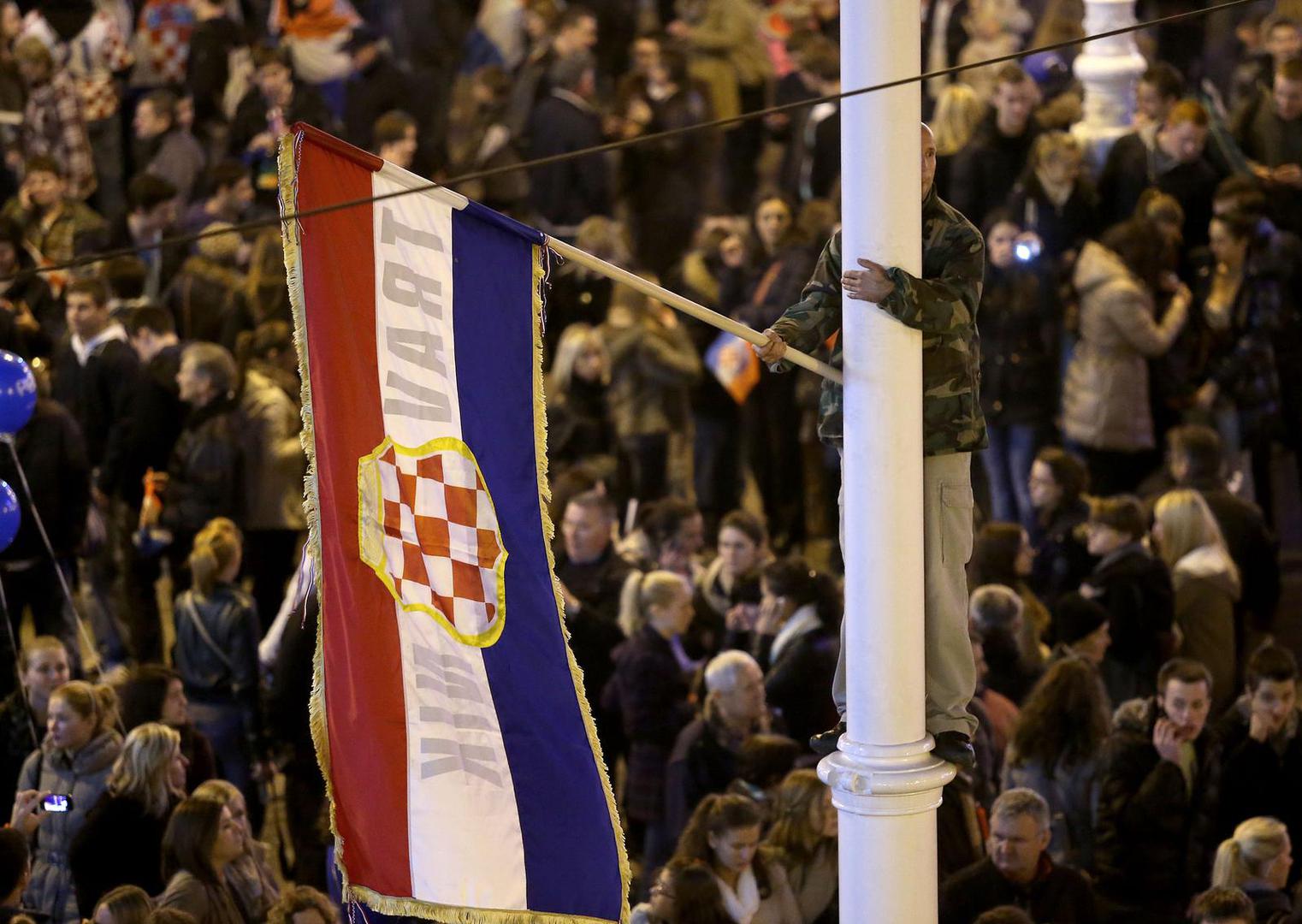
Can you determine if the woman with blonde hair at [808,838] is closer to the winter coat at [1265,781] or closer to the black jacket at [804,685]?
the black jacket at [804,685]

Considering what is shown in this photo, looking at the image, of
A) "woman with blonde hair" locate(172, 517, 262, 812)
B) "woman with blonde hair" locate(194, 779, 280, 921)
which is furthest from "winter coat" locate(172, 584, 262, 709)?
"woman with blonde hair" locate(194, 779, 280, 921)

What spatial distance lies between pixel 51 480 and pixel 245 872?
10.4 feet

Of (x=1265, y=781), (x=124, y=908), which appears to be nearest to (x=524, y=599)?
(x=124, y=908)

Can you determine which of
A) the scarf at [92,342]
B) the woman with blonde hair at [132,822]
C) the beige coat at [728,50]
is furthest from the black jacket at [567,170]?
the woman with blonde hair at [132,822]

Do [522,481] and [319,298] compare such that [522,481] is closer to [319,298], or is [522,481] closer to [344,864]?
[319,298]

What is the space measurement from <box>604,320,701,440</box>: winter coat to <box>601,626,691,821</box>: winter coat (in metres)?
3.07

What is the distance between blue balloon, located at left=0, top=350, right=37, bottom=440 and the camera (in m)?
8.20

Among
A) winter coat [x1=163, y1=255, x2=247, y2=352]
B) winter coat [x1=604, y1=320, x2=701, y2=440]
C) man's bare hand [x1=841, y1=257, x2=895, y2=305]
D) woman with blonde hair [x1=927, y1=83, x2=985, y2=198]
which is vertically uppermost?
woman with blonde hair [x1=927, y1=83, x2=985, y2=198]

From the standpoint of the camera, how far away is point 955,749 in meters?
6.26

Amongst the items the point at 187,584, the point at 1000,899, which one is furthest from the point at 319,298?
the point at 187,584

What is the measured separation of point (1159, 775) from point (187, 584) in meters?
5.15

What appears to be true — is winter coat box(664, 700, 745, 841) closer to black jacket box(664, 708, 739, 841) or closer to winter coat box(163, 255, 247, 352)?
black jacket box(664, 708, 739, 841)

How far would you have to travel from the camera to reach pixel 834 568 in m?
12.5

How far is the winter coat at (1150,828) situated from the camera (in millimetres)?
8664
